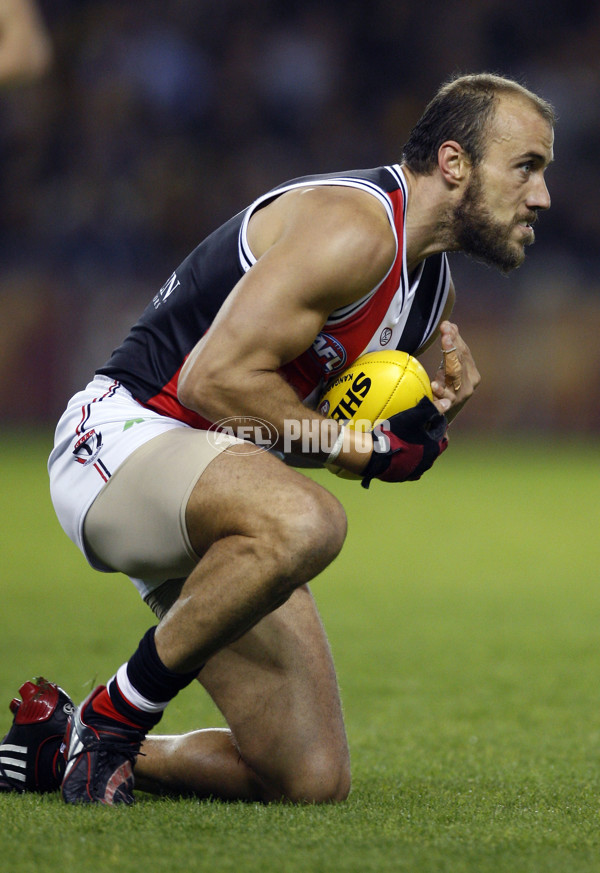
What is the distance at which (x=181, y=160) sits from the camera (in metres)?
18.3

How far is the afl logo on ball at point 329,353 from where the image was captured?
3371 millimetres

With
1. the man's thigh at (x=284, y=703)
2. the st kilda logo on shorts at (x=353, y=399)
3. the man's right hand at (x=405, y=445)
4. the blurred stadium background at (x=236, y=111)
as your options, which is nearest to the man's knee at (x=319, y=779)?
the man's thigh at (x=284, y=703)

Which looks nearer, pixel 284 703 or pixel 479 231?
pixel 284 703

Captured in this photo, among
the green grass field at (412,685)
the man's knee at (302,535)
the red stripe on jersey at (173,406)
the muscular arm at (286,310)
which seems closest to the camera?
the green grass field at (412,685)

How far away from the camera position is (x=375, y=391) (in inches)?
130

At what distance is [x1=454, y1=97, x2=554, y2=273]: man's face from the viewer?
136 inches

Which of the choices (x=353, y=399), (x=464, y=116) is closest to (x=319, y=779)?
(x=353, y=399)

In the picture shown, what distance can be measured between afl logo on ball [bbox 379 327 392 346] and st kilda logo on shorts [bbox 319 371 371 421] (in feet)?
0.65

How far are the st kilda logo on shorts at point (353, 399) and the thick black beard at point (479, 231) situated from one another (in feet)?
1.86

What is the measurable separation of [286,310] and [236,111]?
644 inches

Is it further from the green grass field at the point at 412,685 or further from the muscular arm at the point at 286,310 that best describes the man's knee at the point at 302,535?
the green grass field at the point at 412,685

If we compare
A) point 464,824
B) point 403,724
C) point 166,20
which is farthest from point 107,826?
point 166,20

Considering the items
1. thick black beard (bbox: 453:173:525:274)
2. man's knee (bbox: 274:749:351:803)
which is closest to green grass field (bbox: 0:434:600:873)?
man's knee (bbox: 274:749:351:803)

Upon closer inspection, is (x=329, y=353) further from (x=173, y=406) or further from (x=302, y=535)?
(x=302, y=535)
